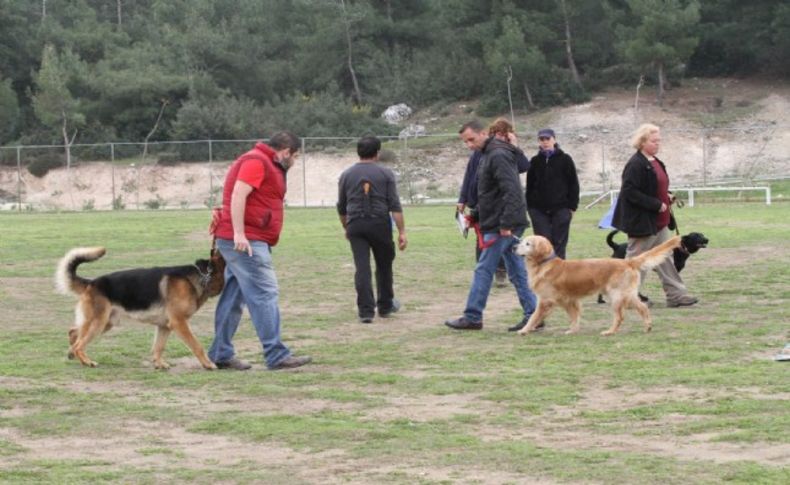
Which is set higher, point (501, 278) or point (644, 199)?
point (644, 199)

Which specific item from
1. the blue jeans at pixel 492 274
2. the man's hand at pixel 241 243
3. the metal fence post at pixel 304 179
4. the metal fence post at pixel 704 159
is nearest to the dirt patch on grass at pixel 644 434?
the man's hand at pixel 241 243

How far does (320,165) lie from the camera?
50062 millimetres

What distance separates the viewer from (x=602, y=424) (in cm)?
769

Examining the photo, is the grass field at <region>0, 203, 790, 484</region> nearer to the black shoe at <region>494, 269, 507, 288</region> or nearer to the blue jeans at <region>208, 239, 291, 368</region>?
the blue jeans at <region>208, 239, 291, 368</region>

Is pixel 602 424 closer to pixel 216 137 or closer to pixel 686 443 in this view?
pixel 686 443

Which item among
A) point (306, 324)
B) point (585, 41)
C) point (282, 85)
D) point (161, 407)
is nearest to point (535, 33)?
point (585, 41)

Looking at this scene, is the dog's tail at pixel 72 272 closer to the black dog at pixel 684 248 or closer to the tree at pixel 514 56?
the black dog at pixel 684 248

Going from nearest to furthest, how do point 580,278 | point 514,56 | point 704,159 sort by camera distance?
point 580,278 < point 704,159 < point 514,56

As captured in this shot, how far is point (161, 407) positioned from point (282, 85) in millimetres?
58940

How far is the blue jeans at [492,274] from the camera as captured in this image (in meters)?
11.9

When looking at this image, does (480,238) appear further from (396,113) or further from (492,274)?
(396,113)

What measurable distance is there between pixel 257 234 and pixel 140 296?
0.99m

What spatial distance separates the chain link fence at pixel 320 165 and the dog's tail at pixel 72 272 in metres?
36.5

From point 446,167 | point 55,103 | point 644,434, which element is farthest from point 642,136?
point 55,103
